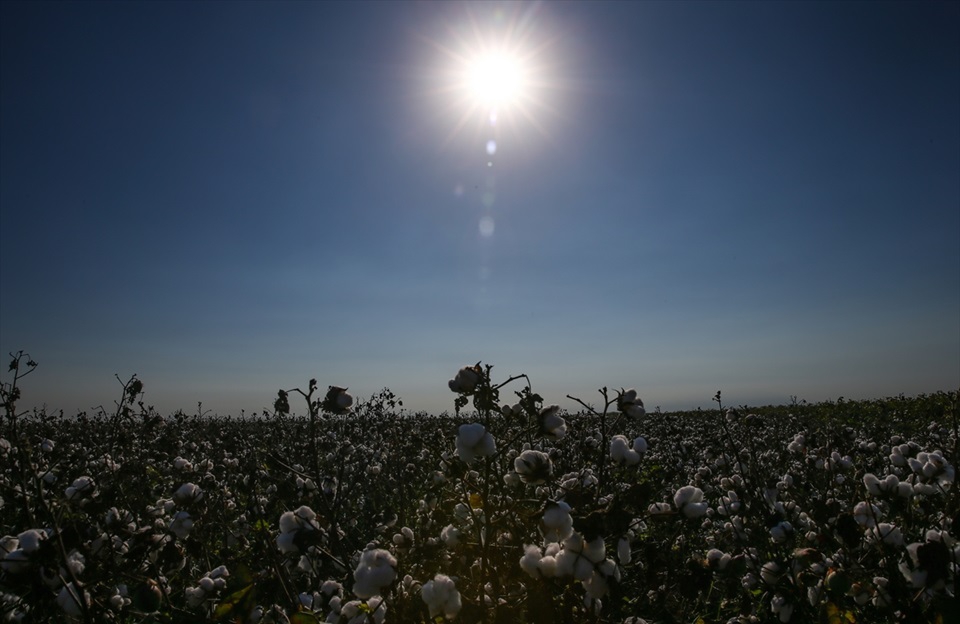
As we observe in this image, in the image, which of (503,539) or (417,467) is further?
(417,467)

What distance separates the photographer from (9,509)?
7047 mm

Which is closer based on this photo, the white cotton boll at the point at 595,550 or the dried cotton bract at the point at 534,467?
the white cotton boll at the point at 595,550

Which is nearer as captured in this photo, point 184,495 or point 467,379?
point 467,379

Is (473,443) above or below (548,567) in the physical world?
above

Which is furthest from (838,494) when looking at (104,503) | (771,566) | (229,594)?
(104,503)

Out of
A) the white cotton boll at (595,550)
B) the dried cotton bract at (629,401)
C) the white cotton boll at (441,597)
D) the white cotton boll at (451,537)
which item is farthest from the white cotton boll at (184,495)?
the dried cotton bract at (629,401)

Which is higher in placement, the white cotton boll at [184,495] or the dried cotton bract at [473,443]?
the dried cotton bract at [473,443]

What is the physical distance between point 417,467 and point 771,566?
809 centimetres

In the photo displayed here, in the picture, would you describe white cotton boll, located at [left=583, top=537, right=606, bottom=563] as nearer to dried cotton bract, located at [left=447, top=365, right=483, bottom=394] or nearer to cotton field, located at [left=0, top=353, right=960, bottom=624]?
cotton field, located at [left=0, top=353, right=960, bottom=624]

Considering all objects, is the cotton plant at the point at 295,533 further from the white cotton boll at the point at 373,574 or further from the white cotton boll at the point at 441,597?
the white cotton boll at the point at 441,597

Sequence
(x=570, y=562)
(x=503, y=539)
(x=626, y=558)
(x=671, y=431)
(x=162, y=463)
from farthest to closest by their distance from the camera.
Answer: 1. (x=671, y=431)
2. (x=162, y=463)
3. (x=503, y=539)
4. (x=626, y=558)
5. (x=570, y=562)

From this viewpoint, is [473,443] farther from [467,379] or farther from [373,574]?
[373,574]

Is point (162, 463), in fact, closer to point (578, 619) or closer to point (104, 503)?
point (104, 503)

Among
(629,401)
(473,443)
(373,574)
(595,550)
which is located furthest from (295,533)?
(629,401)
